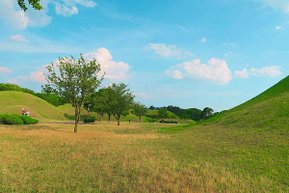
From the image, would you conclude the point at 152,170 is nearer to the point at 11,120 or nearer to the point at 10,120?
the point at 10,120

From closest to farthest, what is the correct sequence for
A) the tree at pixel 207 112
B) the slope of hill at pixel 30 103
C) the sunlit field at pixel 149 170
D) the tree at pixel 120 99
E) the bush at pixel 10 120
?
the sunlit field at pixel 149 170, the bush at pixel 10 120, the tree at pixel 120 99, the slope of hill at pixel 30 103, the tree at pixel 207 112

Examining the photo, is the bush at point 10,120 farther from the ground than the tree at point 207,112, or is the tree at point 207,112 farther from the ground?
the tree at point 207,112

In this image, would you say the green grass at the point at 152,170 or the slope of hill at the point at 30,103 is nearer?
the green grass at the point at 152,170

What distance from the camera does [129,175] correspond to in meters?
16.9

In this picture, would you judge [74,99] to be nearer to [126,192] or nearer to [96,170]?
[96,170]

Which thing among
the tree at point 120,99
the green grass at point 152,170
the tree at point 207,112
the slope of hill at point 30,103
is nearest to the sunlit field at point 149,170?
the green grass at point 152,170

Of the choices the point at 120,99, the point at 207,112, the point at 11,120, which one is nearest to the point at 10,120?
the point at 11,120

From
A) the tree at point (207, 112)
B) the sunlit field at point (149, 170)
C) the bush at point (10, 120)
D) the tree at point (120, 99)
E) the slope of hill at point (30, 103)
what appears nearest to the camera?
the sunlit field at point (149, 170)

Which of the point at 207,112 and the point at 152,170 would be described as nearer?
the point at 152,170

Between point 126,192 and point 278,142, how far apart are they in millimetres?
17384

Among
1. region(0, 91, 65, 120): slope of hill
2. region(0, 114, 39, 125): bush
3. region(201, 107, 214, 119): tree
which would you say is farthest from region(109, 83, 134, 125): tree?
region(201, 107, 214, 119): tree

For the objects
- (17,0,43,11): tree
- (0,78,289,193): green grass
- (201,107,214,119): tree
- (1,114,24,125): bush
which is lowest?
(0,78,289,193): green grass

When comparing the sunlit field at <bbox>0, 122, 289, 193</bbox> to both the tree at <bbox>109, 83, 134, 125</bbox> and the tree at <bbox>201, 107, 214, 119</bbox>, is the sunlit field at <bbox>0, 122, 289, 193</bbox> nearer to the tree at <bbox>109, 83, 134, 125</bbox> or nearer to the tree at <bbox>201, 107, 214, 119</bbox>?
the tree at <bbox>109, 83, 134, 125</bbox>

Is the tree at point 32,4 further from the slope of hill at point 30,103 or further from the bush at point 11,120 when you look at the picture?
the slope of hill at point 30,103
